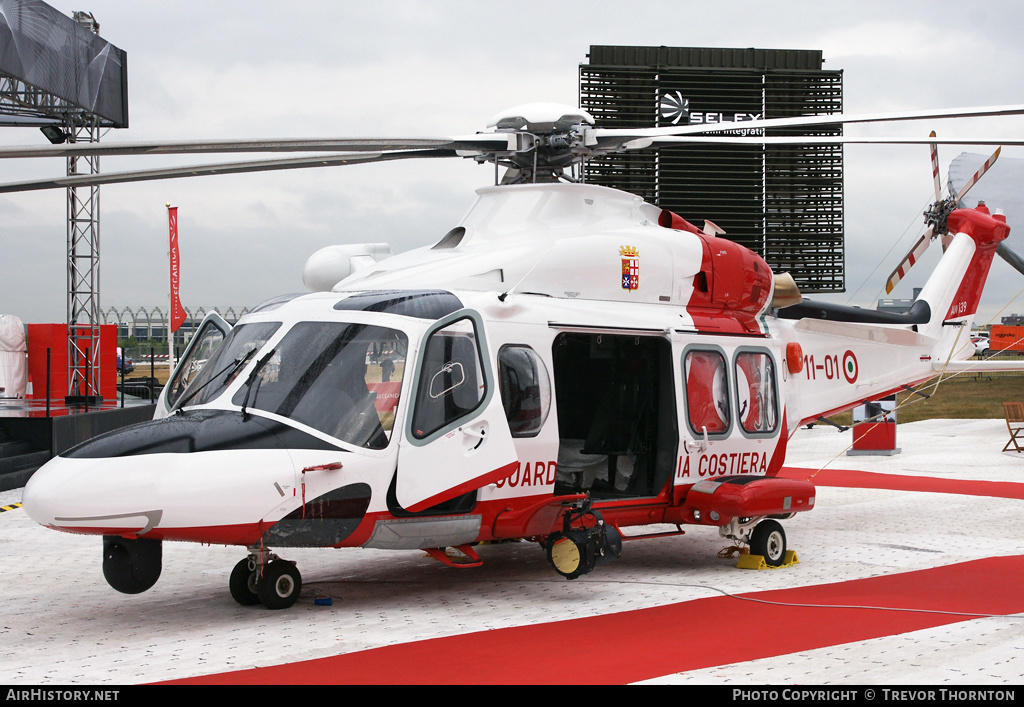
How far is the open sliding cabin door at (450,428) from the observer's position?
6.43 m

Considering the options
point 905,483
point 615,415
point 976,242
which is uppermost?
point 976,242

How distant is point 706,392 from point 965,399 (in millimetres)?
31422

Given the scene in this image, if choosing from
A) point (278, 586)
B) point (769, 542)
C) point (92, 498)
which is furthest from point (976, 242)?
point (92, 498)

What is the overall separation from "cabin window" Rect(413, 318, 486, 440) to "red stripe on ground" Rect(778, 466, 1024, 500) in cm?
701

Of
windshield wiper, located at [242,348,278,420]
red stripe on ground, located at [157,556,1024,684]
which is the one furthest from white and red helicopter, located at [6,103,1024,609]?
red stripe on ground, located at [157,556,1024,684]

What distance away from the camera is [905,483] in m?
14.2

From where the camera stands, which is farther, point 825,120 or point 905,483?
point 905,483

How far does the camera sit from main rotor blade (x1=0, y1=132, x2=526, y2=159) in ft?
19.0

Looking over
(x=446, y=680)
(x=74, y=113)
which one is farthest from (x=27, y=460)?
(x=446, y=680)

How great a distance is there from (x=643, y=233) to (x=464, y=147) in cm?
160

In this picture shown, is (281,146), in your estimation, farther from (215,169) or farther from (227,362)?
(227,362)

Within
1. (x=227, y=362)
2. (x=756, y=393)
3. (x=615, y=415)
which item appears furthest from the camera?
(x=756, y=393)

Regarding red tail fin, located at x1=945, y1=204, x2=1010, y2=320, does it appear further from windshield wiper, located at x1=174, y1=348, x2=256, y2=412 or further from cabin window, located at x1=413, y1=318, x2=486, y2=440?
windshield wiper, located at x1=174, y1=348, x2=256, y2=412

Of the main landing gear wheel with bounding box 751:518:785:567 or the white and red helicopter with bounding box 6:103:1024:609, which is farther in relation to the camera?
the main landing gear wheel with bounding box 751:518:785:567
